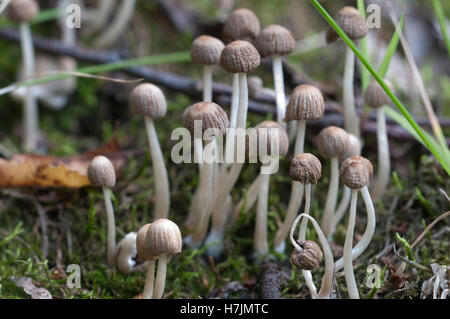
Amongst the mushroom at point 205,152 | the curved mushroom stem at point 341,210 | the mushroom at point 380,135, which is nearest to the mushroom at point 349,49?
the mushroom at point 380,135

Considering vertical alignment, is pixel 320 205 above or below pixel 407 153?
below

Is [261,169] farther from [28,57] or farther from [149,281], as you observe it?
[28,57]

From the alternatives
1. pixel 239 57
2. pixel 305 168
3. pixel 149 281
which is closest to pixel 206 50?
pixel 239 57

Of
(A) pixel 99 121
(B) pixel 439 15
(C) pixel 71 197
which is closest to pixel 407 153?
Answer: (B) pixel 439 15

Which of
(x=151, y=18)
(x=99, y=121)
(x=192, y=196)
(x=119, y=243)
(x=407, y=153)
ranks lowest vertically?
(x=119, y=243)

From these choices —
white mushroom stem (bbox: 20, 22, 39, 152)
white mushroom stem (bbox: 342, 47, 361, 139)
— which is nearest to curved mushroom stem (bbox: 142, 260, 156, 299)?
white mushroom stem (bbox: 342, 47, 361, 139)

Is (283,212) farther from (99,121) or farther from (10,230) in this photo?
(99,121)

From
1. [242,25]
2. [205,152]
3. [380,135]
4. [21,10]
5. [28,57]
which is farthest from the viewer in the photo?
[28,57]
